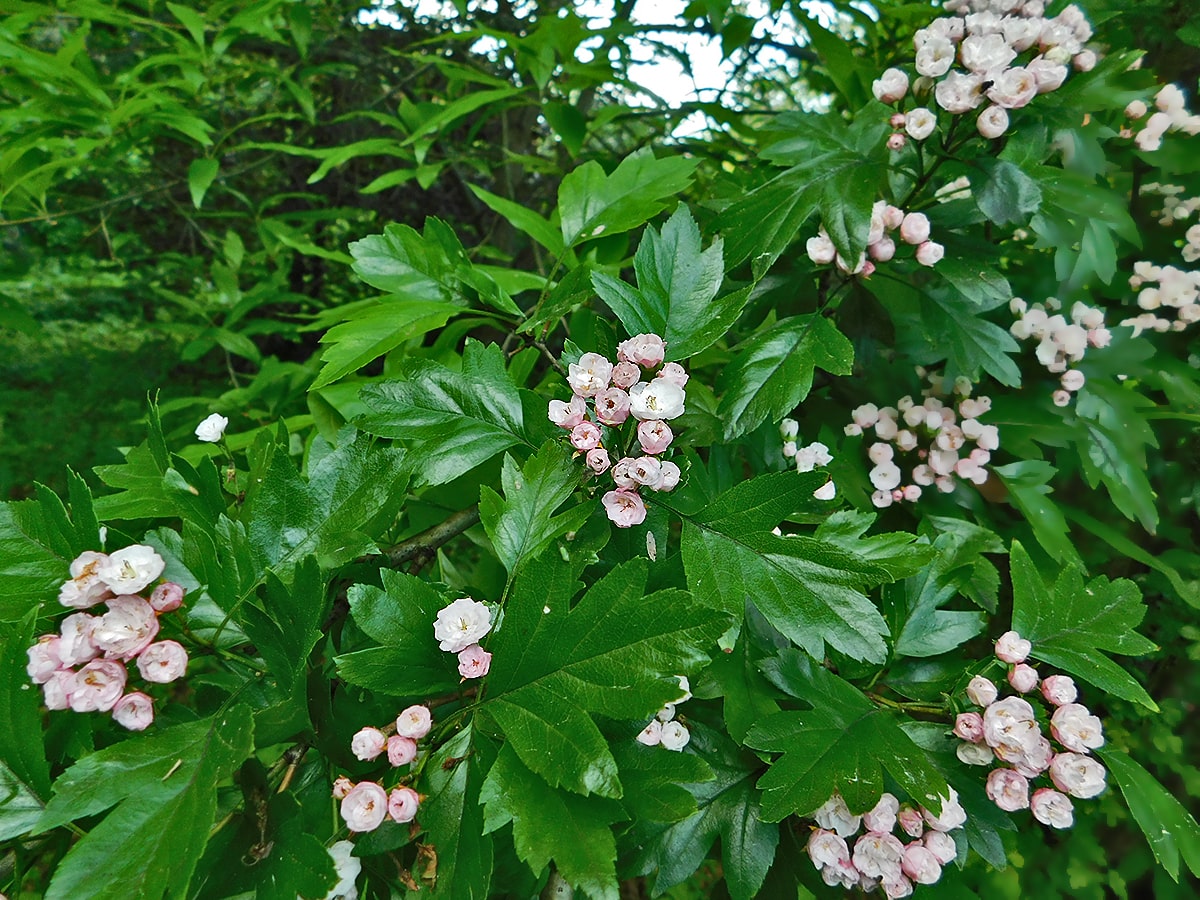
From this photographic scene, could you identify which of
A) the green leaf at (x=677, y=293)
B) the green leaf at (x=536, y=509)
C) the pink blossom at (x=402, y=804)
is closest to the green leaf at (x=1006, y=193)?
the green leaf at (x=677, y=293)

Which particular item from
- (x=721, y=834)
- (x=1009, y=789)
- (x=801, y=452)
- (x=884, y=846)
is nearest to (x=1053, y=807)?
(x=1009, y=789)

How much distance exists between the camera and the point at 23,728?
0.45 metres

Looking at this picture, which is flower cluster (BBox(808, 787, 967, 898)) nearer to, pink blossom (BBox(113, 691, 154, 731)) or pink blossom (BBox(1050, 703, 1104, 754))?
pink blossom (BBox(1050, 703, 1104, 754))

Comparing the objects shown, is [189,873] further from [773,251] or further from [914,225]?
[914,225]

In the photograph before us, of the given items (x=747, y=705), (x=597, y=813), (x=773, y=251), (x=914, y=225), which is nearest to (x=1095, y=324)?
(x=914, y=225)

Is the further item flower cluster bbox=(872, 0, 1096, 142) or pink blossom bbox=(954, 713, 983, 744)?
flower cluster bbox=(872, 0, 1096, 142)

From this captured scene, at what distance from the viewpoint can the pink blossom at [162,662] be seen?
1.40 feet

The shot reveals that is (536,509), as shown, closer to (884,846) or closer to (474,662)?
(474,662)

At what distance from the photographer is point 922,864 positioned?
556 millimetres

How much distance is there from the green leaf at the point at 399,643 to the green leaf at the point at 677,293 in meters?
0.28

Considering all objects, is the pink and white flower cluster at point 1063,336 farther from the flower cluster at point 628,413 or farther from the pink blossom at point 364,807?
the pink blossom at point 364,807

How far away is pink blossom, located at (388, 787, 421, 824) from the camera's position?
44 centimetres

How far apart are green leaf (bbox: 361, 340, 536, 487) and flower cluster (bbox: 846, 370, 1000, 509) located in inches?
20.7

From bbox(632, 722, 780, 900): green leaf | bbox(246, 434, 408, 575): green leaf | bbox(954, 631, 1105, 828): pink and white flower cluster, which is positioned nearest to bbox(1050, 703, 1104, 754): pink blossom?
bbox(954, 631, 1105, 828): pink and white flower cluster
